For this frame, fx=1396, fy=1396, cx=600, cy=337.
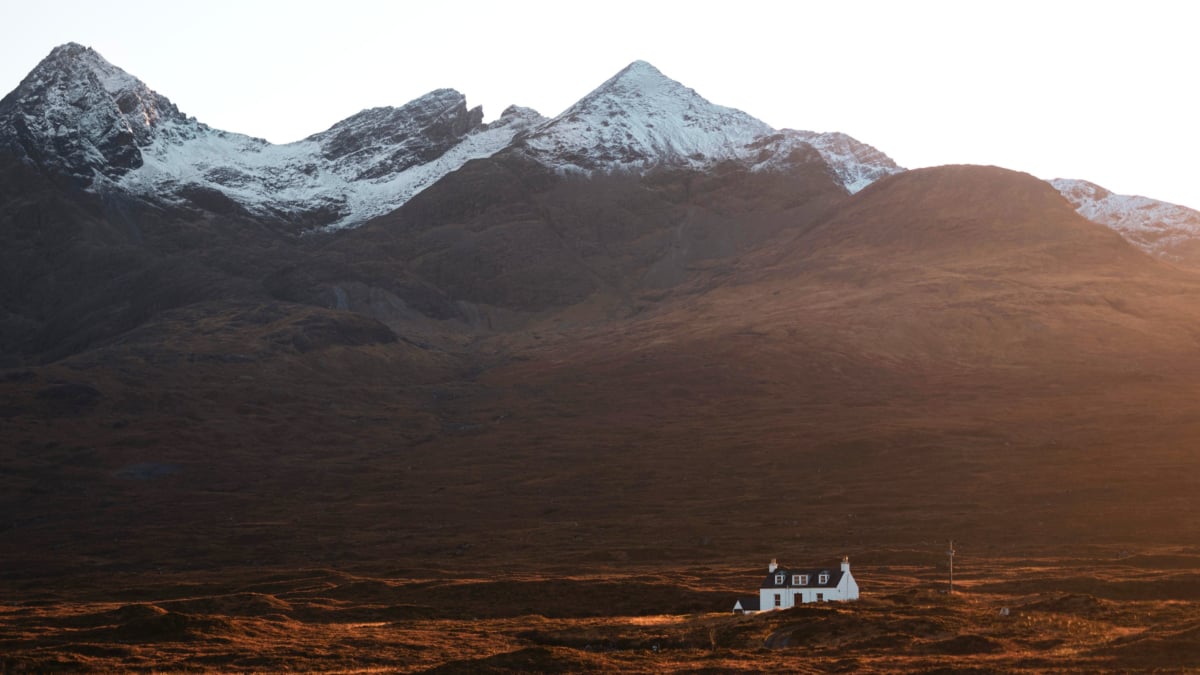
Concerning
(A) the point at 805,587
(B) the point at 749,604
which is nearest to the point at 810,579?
(A) the point at 805,587

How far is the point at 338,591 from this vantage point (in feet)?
400

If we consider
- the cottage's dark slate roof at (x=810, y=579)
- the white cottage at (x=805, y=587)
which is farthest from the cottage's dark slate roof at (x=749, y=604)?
the cottage's dark slate roof at (x=810, y=579)

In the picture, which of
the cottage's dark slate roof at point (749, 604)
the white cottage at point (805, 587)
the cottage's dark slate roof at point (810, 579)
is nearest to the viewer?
the white cottage at point (805, 587)

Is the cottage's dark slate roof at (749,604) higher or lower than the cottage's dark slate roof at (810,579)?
lower

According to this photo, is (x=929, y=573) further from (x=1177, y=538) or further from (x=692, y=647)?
(x=692, y=647)

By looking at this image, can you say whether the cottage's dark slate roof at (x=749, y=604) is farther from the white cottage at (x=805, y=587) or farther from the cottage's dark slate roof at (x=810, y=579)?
the cottage's dark slate roof at (x=810, y=579)

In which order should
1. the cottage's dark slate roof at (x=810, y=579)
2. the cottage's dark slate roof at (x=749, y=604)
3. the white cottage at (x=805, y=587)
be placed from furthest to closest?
the cottage's dark slate roof at (x=749, y=604) < the cottage's dark slate roof at (x=810, y=579) < the white cottage at (x=805, y=587)

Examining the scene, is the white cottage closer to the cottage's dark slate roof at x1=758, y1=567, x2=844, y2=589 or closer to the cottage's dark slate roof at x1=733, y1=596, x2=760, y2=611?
the cottage's dark slate roof at x1=758, y1=567, x2=844, y2=589

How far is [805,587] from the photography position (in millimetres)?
95562

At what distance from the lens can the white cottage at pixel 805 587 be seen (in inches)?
3706

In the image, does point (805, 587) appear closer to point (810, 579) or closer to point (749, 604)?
point (810, 579)

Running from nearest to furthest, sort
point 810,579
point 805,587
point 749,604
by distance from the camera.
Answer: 1. point 805,587
2. point 810,579
3. point 749,604

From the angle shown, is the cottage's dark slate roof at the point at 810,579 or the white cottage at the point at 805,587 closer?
the white cottage at the point at 805,587

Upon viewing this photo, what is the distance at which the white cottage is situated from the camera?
94125 mm
